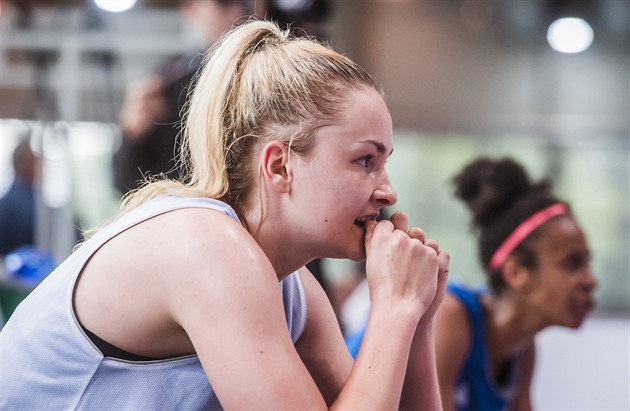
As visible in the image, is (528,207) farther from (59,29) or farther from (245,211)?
(59,29)

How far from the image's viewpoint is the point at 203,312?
36.3 inches

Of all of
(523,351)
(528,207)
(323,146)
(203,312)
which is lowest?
(523,351)

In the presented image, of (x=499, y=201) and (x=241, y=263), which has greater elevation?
(x=241, y=263)

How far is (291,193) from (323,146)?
0.07 metres

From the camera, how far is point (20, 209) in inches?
148

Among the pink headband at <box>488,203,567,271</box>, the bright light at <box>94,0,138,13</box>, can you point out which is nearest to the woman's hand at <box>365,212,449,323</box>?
the pink headband at <box>488,203,567,271</box>

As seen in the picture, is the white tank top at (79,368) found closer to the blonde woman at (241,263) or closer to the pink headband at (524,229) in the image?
the blonde woman at (241,263)

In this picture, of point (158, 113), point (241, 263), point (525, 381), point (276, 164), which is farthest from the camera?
point (158, 113)

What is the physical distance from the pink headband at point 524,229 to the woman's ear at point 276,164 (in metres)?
1.10

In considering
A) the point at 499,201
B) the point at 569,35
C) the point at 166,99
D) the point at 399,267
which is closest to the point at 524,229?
the point at 499,201

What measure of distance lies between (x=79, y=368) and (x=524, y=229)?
1.27m

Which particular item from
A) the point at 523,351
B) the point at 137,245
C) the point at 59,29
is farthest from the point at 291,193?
the point at 59,29

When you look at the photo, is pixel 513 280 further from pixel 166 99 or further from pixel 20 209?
pixel 20 209

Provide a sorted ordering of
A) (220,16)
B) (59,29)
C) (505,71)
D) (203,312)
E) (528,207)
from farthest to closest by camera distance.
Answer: (505,71) → (59,29) → (220,16) → (528,207) → (203,312)
